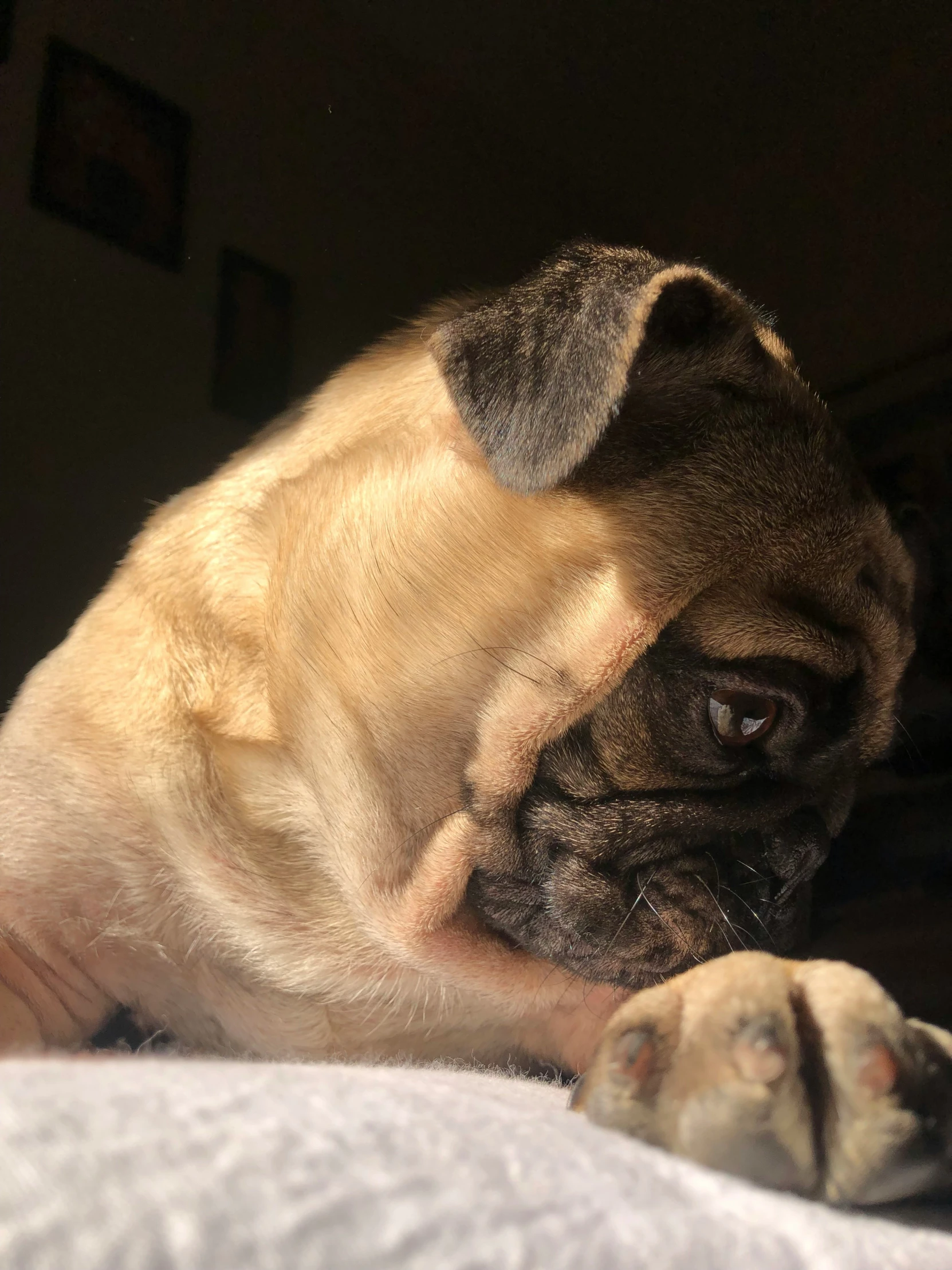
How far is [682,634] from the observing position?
955 mm

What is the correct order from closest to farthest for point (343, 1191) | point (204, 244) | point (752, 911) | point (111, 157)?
1. point (343, 1191)
2. point (752, 911)
3. point (111, 157)
4. point (204, 244)

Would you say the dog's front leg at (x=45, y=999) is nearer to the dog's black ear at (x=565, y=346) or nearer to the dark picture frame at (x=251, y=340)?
the dog's black ear at (x=565, y=346)

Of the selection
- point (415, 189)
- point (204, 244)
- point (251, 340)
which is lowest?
point (251, 340)

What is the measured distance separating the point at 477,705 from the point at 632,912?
0.28 meters

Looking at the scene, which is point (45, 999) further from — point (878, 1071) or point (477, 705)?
point (878, 1071)

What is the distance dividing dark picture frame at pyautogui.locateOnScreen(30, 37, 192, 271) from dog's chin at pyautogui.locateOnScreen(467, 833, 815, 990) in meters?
1.49

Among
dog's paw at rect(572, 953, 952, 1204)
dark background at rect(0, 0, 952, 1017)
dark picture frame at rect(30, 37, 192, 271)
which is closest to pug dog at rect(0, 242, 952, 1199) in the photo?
dog's paw at rect(572, 953, 952, 1204)

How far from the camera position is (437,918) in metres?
1.07

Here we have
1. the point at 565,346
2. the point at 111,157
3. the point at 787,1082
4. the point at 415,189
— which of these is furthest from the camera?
the point at 415,189

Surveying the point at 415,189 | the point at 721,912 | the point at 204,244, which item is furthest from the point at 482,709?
the point at 415,189

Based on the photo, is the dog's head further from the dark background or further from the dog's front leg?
the dark background

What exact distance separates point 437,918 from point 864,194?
2.09 meters

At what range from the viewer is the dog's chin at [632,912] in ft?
3.27

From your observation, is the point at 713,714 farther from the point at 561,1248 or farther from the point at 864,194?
the point at 864,194
